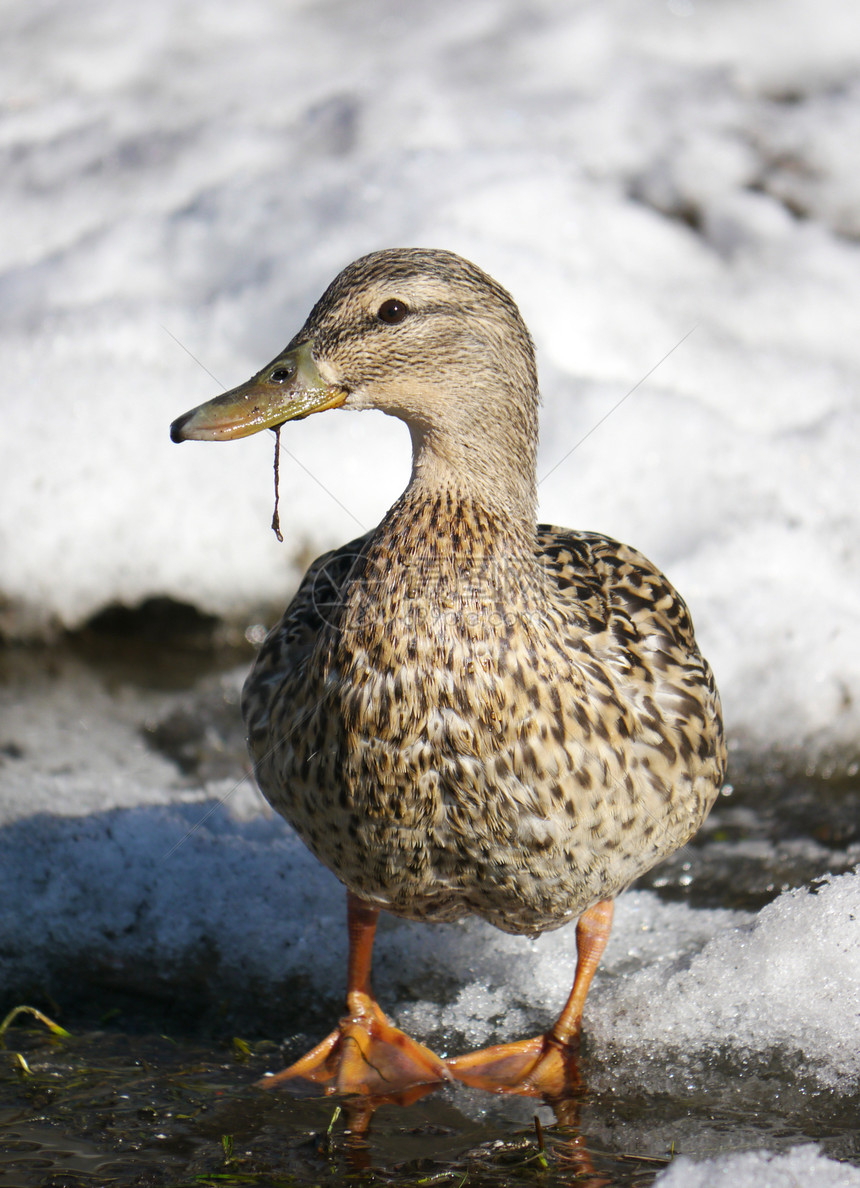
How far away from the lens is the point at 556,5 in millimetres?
8938

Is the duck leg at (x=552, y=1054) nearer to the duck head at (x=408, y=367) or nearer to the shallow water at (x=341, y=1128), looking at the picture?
the shallow water at (x=341, y=1128)

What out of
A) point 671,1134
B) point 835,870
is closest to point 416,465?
point 671,1134

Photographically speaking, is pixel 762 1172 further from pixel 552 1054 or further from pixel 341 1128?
pixel 341 1128

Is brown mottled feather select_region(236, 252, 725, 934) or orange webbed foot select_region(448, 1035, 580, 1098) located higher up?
brown mottled feather select_region(236, 252, 725, 934)

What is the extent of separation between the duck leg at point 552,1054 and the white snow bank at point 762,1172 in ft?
2.14

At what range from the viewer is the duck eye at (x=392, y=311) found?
2957mm

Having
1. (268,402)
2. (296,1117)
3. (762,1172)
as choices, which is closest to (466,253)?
(268,402)

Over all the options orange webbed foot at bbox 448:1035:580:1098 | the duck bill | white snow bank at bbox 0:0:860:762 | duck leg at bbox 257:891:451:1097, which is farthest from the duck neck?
white snow bank at bbox 0:0:860:762

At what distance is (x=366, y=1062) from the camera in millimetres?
3455

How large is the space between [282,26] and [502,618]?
7.47m

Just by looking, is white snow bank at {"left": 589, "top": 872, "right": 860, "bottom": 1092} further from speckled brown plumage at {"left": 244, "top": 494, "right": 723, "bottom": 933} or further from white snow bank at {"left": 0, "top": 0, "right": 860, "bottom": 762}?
white snow bank at {"left": 0, "top": 0, "right": 860, "bottom": 762}

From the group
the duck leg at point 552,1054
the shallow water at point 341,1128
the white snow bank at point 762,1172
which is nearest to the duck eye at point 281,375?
the duck leg at point 552,1054

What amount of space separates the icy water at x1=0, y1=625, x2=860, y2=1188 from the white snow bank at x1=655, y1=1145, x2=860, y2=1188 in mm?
197

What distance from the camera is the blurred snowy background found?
3.97 m
